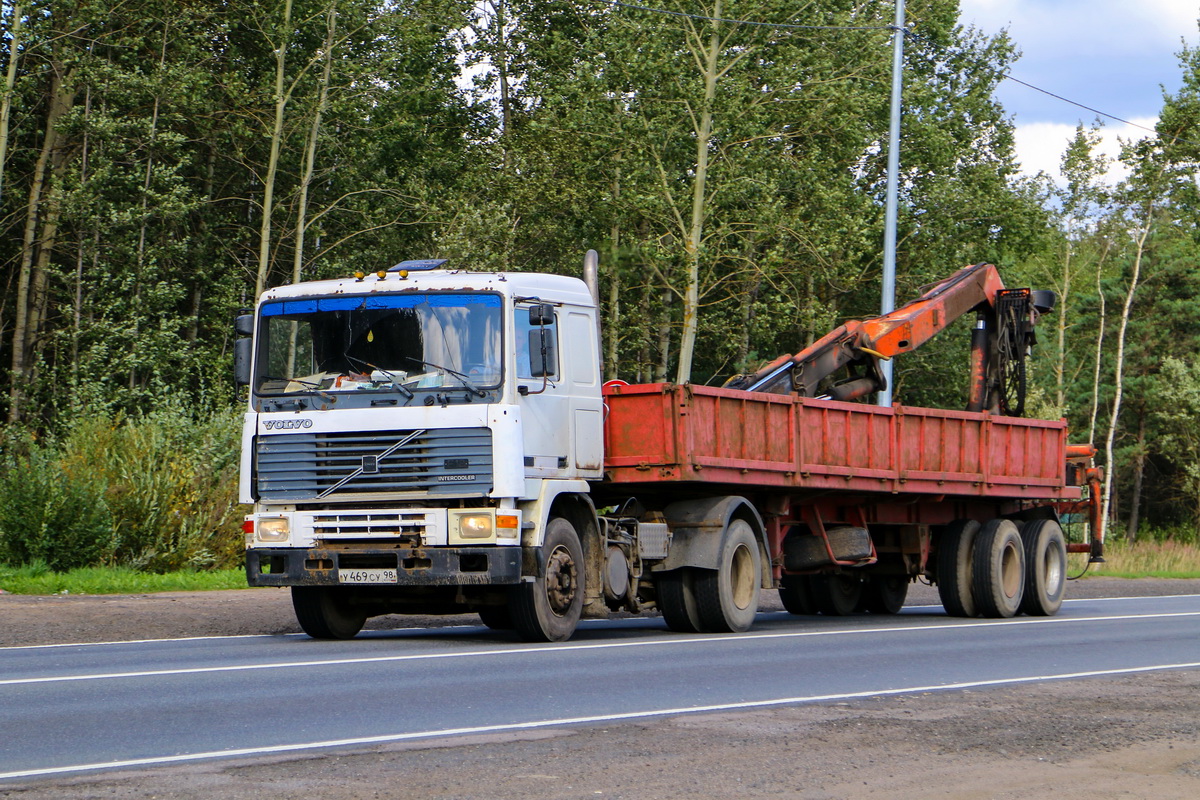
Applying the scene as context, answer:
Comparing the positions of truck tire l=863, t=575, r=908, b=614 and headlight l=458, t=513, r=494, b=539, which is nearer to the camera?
headlight l=458, t=513, r=494, b=539

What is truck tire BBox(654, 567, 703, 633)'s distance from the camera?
15.6 meters

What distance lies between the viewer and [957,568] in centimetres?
1966

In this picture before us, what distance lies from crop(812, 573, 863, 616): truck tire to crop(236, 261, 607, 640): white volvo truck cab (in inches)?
260

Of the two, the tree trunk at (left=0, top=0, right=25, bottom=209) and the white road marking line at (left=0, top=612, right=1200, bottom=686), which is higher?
the tree trunk at (left=0, top=0, right=25, bottom=209)

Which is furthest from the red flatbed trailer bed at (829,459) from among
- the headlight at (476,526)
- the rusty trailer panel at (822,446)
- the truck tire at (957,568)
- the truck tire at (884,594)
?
the headlight at (476,526)

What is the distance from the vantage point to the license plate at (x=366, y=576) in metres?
13.2

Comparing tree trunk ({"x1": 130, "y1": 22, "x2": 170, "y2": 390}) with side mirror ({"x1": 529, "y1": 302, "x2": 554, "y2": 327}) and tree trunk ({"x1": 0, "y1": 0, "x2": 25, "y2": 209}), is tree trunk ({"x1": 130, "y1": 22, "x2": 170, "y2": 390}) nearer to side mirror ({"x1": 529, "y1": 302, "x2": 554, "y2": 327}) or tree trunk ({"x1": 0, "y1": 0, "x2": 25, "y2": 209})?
tree trunk ({"x1": 0, "y1": 0, "x2": 25, "y2": 209})

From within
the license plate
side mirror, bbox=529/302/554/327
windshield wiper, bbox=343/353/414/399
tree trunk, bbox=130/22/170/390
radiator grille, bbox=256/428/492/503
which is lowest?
the license plate

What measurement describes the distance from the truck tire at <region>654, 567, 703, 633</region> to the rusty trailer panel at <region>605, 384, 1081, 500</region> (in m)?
1.12

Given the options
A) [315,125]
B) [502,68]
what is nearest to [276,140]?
[315,125]

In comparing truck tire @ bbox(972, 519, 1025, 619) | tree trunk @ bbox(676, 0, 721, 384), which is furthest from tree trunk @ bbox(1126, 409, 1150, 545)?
truck tire @ bbox(972, 519, 1025, 619)

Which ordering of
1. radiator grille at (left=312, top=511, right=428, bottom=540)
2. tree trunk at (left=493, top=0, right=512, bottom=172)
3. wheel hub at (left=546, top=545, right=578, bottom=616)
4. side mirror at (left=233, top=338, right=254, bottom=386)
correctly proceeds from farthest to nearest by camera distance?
tree trunk at (left=493, top=0, right=512, bottom=172) → side mirror at (left=233, top=338, right=254, bottom=386) → wheel hub at (left=546, top=545, right=578, bottom=616) → radiator grille at (left=312, top=511, right=428, bottom=540)

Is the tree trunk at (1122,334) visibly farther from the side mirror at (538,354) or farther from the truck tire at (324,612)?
the side mirror at (538,354)

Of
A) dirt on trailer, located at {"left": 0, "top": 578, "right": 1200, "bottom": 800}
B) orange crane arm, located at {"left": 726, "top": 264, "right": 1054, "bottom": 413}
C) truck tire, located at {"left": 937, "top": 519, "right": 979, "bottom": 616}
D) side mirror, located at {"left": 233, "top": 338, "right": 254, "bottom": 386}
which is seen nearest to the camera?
dirt on trailer, located at {"left": 0, "top": 578, "right": 1200, "bottom": 800}
